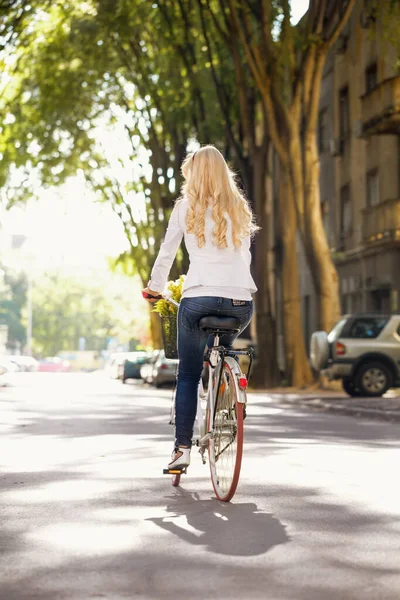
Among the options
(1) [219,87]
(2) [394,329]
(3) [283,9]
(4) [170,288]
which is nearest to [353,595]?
(4) [170,288]

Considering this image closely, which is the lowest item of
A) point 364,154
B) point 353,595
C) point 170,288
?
point 353,595

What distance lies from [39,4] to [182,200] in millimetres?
18395

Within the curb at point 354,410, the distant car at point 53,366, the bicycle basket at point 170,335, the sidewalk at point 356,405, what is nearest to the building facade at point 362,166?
the sidewalk at point 356,405

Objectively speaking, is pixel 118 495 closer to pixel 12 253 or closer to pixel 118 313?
pixel 118 313

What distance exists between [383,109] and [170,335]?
80.7 feet

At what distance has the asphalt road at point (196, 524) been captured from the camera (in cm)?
507

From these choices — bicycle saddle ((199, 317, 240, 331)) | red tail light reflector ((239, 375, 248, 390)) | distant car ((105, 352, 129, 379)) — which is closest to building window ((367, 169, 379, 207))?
distant car ((105, 352, 129, 379))

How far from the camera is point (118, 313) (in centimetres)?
11456

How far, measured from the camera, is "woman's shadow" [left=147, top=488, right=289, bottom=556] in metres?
5.91

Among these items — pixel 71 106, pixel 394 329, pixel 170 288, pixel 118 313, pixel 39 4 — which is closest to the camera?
pixel 170 288

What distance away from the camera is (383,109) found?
32.1m

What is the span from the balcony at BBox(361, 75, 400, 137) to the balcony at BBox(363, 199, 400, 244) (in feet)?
6.16

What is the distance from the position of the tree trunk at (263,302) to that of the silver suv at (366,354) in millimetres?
5941

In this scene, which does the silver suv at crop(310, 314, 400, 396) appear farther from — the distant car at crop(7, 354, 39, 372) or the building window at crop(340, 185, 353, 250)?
the distant car at crop(7, 354, 39, 372)
